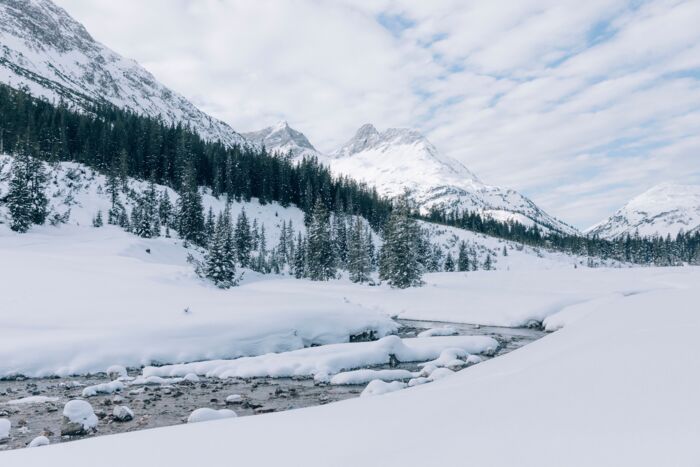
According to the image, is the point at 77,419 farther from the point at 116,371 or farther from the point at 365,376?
the point at 365,376

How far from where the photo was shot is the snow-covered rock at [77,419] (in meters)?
9.69

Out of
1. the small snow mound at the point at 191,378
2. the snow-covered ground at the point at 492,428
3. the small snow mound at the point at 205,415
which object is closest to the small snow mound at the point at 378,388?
the small snow mound at the point at 205,415

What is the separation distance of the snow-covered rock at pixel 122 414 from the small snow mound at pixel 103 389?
2975mm

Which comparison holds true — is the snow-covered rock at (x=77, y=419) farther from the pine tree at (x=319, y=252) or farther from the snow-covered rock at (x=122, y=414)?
the pine tree at (x=319, y=252)

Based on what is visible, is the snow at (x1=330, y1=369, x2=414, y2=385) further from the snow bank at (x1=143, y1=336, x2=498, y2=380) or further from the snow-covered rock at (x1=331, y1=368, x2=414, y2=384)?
the snow bank at (x1=143, y1=336, x2=498, y2=380)

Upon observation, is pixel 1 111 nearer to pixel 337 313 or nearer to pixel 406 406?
pixel 337 313

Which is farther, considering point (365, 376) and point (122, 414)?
point (365, 376)

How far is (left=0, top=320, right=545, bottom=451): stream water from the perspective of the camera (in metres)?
10.3

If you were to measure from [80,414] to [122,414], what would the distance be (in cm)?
102

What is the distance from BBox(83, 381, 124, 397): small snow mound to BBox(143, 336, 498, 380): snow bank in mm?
1531

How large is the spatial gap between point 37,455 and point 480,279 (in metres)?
55.0

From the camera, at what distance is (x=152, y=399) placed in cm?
1261

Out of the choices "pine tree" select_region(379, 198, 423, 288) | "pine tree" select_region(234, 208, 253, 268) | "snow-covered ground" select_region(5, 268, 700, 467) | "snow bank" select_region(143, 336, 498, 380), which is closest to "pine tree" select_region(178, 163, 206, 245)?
"pine tree" select_region(234, 208, 253, 268)

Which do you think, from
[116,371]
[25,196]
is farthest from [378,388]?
[25,196]
